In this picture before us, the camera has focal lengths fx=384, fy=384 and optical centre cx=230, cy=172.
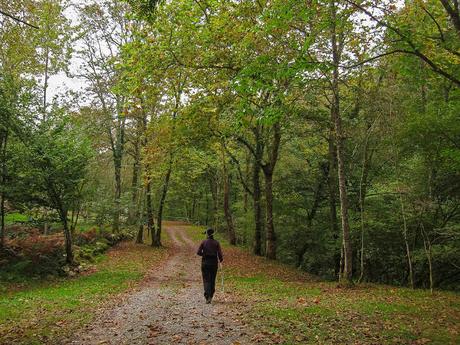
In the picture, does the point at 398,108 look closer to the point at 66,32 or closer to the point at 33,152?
the point at 33,152

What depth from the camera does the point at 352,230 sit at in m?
18.6

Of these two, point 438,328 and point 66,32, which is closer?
point 438,328

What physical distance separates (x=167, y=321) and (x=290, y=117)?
31.6 feet

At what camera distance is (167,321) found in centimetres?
873

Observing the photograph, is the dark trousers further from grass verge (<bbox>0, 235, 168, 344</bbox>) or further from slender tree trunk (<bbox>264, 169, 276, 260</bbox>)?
slender tree trunk (<bbox>264, 169, 276, 260</bbox>)

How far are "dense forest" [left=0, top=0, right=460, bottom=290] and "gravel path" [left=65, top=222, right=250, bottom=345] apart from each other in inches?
174

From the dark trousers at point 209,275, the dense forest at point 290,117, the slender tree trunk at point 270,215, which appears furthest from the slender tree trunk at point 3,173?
the slender tree trunk at point 270,215

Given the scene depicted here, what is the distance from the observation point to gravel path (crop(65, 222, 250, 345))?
7410 millimetres

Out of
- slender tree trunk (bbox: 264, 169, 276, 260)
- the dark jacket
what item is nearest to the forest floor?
the dark jacket

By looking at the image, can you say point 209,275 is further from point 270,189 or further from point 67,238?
point 270,189

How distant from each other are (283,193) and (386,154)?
8020mm

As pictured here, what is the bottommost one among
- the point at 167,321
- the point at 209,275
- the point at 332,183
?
the point at 167,321

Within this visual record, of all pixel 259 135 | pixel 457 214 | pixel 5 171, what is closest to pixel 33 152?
pixel 5 171

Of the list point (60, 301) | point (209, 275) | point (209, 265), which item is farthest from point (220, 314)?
point (60, 301)
